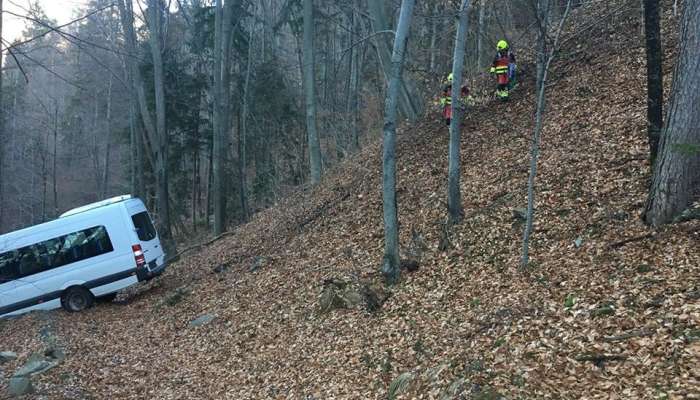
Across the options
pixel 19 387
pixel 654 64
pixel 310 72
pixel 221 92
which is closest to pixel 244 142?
pixel 221 92

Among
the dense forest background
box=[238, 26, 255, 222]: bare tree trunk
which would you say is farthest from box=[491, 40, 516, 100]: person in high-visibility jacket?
box=[238, 26, 255, 222]: bare tree trunk

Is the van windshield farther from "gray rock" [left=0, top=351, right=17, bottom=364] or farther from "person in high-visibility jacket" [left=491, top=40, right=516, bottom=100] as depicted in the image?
"person in high-visibility jacket" [left=491, top=40, right=516, bottom=100]

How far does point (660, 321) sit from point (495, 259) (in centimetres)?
318

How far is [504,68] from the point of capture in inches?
531

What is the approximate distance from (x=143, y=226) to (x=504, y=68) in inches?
386

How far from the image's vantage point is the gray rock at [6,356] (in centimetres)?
969

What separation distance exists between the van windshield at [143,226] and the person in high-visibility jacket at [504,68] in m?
9.56

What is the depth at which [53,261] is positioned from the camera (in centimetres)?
1283

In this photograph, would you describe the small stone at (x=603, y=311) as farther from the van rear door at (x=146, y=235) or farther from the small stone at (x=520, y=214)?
the van rear door at (x=146, y=235)

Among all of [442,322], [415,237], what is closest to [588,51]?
[415,237]

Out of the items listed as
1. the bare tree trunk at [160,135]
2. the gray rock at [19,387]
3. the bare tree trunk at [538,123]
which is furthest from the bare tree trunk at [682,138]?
the bare tree trunk at [160,135]

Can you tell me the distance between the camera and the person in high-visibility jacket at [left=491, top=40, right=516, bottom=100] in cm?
1328

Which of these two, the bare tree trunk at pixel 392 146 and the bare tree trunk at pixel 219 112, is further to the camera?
the bare tree trunk at pixel 219 112

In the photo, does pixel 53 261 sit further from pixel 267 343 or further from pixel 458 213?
pixel 458 213
